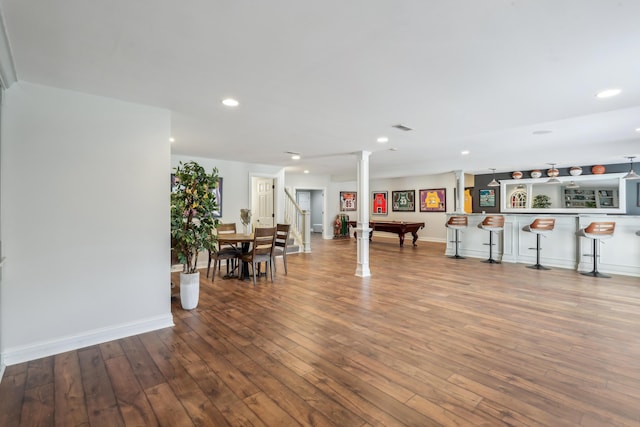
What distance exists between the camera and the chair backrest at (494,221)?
22.1ft

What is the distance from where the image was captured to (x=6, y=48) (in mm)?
1941

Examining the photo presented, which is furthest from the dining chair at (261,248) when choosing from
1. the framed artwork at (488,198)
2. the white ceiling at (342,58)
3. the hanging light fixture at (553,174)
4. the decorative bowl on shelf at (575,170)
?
the decorative bowl on shelf at (575,170)

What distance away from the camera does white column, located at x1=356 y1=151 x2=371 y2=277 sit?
541 centimetres

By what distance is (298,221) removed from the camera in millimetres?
8820

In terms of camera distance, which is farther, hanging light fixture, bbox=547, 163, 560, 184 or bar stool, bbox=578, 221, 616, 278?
hanging light fixture, bbox=547, 163, 560, 184

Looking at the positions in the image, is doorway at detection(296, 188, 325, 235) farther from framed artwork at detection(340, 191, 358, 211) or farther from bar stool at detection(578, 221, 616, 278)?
bar stool at detection(578, 221, 616, 278)

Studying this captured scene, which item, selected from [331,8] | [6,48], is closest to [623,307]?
[331,8]

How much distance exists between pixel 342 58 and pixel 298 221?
22.6 feet

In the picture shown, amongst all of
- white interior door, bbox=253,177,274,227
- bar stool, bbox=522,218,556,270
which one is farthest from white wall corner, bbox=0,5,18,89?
bar stool, bbox=522,218,556,270

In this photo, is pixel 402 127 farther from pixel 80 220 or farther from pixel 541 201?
pixel 541 201

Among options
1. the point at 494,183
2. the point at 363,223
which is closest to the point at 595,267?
the point at 494,183

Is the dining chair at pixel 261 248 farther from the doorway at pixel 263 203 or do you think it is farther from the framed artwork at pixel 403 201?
the framed artwork at pixel 403 201

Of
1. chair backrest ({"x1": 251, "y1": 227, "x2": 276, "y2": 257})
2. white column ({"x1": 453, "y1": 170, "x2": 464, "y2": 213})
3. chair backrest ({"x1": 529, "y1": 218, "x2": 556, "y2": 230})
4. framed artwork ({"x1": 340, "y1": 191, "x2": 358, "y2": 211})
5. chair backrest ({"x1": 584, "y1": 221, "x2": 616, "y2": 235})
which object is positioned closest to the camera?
chair backrest ({"x1": 251, "y1": 227, "x2": 276, "y2": 257})

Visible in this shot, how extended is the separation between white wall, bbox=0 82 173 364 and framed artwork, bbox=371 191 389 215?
992 cm
